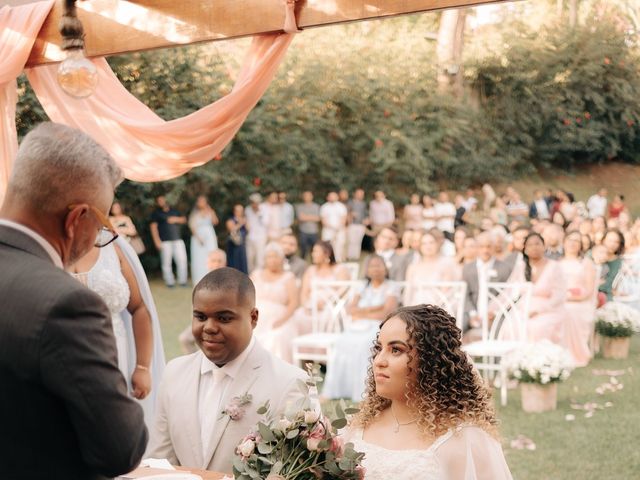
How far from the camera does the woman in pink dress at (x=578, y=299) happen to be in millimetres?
9359

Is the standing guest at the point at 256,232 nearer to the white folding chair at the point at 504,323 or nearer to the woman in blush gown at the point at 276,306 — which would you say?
the woman in blush gown at the point at 276,306

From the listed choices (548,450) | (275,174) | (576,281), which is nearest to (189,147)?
(548,450)

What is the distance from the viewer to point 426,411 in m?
2.68

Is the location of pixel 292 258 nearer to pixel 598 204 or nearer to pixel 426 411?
pixel 426 411

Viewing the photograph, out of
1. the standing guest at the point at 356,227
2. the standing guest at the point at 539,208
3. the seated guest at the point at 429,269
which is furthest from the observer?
the standing guest at the point at 539,208

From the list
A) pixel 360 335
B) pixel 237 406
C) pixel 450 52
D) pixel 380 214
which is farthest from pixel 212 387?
pixel 450 52

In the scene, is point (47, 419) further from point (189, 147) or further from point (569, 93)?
point (569, 93)

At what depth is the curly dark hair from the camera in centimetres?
268

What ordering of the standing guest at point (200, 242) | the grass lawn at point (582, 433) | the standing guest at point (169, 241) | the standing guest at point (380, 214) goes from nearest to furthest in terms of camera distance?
the grass lawn at point (582, 433) < the standing guest at point (200, 242) < the standing guest at point (169, 241) < the standing guest at point (380, 214)

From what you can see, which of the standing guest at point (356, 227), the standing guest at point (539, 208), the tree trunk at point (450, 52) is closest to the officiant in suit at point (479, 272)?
the standing guest at point (356, 227)

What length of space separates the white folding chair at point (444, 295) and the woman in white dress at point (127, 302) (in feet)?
15.0

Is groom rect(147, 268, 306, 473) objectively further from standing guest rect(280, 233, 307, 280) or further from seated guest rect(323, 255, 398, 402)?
standing guest rect(280, 233, 307, 280)

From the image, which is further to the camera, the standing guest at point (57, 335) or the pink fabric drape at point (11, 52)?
the pink fabric drape at point (11, 52)

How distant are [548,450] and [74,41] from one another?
4.28 meters
